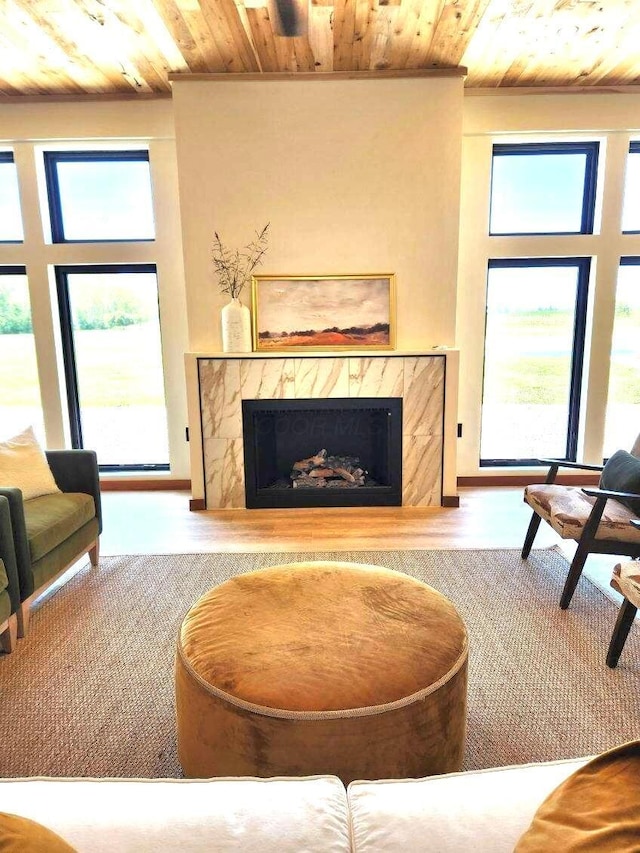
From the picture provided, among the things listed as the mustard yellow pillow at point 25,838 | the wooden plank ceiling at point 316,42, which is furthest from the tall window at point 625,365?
the mustard yellow pillow at point 25,838

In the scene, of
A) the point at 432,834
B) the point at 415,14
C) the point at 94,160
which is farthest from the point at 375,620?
the point at 94,160

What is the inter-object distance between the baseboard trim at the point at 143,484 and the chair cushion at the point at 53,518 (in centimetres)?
161

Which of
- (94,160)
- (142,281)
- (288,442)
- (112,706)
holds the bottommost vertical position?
(112,706)

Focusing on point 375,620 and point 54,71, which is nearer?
point 375,620

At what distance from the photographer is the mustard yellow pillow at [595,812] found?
70 cm

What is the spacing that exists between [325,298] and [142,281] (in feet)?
5.28

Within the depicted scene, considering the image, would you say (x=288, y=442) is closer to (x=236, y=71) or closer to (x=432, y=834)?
(x=236, y=71)

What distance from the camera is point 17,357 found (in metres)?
4.56

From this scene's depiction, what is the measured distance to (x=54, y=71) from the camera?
366cm

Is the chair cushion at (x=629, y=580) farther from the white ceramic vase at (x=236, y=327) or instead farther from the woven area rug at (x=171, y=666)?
the white ceramic vase at (x=236, y=327)

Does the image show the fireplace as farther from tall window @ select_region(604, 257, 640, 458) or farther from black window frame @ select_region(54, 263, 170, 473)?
tall window @ select_region(604, 257, 640, 458)

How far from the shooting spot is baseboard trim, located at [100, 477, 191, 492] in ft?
15.3

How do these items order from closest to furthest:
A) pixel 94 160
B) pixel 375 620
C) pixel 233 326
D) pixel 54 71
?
pixel 375 620 < pixel 54 71 < pixel 233 326 < pixel 94 160

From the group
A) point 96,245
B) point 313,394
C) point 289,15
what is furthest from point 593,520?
point 96,245
